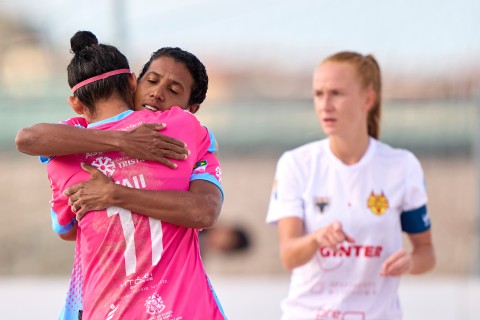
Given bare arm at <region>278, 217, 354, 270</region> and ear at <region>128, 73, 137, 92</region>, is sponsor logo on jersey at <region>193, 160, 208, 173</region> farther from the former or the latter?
bare arm at <region>278, 217, 354, 270</region>

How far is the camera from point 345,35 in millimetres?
10555

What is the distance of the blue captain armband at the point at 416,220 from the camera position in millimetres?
3199

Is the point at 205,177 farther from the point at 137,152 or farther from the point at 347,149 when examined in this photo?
the point at 347,149

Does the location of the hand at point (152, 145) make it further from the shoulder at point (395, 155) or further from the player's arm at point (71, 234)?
the shoulder at point (395, 155)

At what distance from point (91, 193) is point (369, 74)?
1.61 metres

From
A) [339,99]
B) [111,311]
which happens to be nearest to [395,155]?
[339,99]

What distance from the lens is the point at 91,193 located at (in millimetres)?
2031

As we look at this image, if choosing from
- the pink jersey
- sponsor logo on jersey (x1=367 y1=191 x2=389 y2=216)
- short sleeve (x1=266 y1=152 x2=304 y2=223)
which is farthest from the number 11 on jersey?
sponsor logo on jersey (x1=367 y1=191 x2=389 y2=216)

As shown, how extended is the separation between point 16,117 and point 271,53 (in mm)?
3958

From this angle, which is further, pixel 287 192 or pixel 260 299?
pixel 260 299

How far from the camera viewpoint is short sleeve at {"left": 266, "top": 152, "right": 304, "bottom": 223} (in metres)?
3.14

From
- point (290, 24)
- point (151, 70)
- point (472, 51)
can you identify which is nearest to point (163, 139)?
point (151, 70)

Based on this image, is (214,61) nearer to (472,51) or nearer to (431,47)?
(431,47)

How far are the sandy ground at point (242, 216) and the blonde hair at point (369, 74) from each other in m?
7.25
